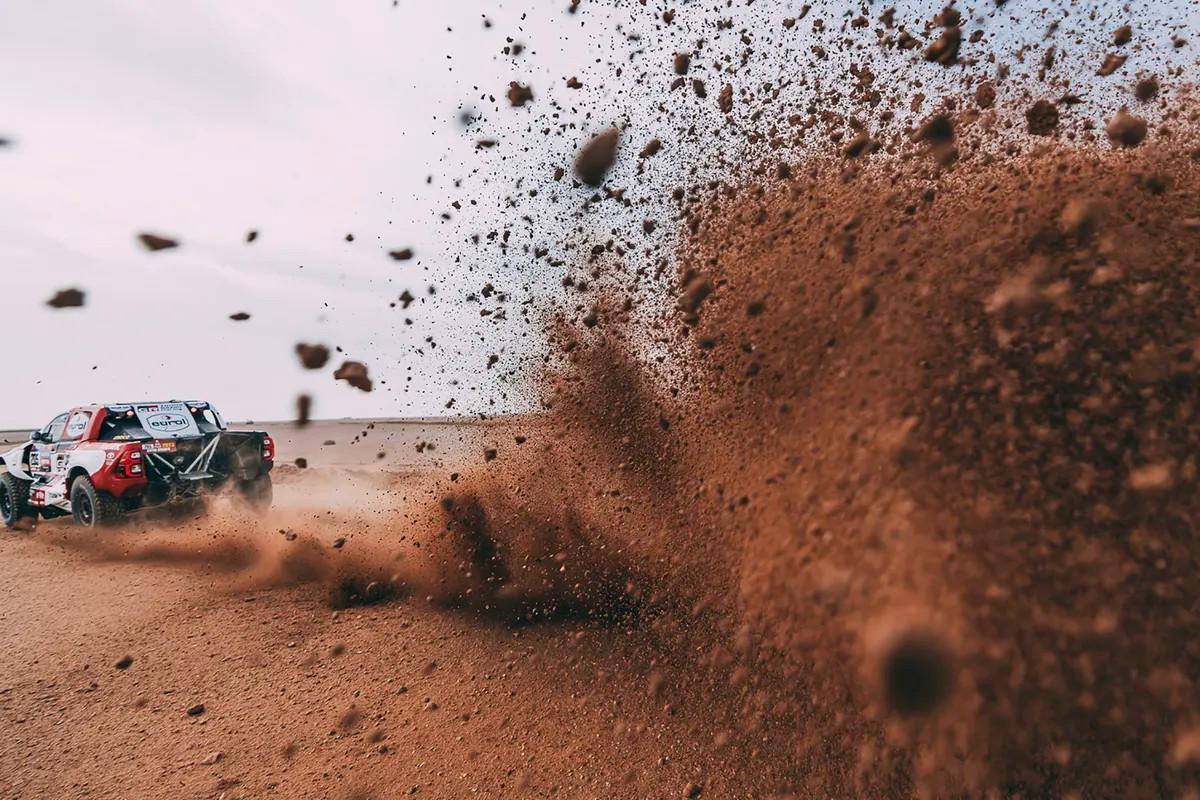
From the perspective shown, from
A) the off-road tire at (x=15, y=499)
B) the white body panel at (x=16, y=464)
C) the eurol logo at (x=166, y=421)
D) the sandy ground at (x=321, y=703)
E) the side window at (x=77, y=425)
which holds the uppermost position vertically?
the sandy ground at (x=321, y=703)

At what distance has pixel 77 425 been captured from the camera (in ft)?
25.5

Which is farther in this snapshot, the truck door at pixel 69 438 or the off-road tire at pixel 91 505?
the truck door at pixel 69 438

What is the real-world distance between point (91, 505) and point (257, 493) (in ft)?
5.74

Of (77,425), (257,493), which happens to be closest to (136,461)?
(257,493)

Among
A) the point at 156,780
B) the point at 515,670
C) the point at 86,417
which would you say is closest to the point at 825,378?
the point at 515,670

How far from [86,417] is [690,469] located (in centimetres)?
814

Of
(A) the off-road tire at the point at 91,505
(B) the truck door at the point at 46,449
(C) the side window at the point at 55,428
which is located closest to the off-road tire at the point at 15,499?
(B) the truck door at the point at 46,449

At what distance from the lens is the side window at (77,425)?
7668mm

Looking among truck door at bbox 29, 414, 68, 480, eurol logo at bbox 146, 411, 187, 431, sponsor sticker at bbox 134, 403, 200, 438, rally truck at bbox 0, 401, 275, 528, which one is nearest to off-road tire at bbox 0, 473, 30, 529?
rally truck at bbox 0, 401, 275, 528

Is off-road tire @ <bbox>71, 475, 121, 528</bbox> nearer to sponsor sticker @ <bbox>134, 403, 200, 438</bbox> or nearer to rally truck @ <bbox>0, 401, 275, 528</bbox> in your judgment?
rally truck @ <bbox>0, 401, 275, 528</bbox>

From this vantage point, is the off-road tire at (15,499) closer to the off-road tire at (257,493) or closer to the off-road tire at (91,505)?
the off-road tire at (91,505)

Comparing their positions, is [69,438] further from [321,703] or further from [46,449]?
[321,703]

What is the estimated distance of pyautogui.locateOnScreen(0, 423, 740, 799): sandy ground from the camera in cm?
262

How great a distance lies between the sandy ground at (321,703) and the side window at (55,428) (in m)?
4.09
